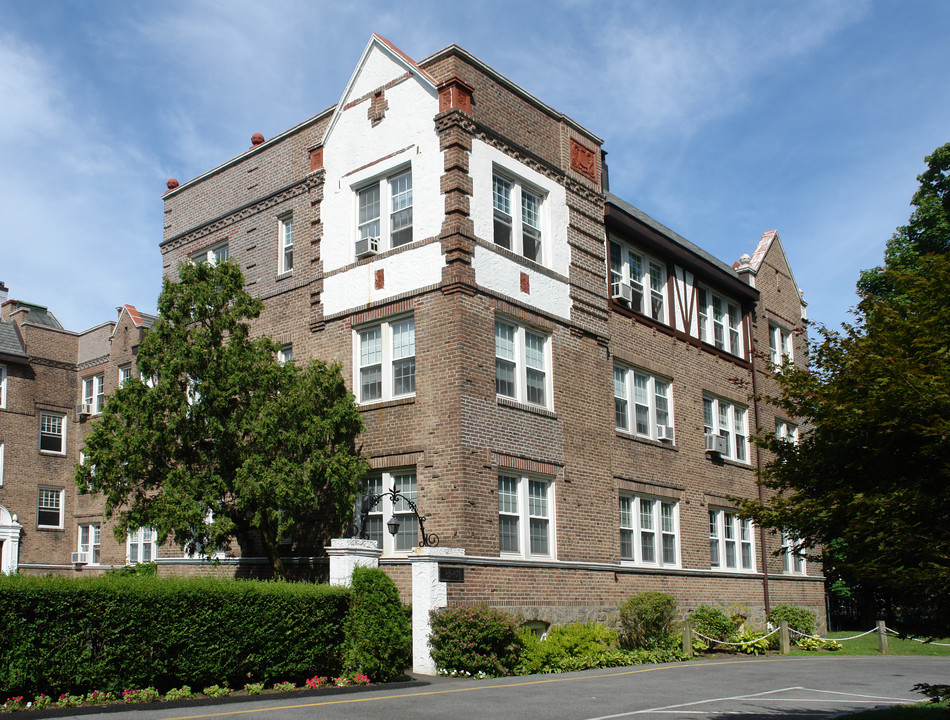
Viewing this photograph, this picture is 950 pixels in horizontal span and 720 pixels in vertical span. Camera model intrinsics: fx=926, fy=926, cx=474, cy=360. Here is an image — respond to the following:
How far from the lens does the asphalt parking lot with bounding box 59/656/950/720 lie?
1188cm

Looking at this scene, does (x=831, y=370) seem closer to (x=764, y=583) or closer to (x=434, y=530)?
(x=434, y=530)

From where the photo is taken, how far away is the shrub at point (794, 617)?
27.4 metres

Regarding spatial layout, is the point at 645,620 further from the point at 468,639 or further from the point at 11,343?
the point at 11,343

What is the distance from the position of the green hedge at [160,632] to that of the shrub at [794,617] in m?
16.4

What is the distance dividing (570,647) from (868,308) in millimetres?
10560

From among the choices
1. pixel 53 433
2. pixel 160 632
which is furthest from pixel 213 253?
pixel 160 632

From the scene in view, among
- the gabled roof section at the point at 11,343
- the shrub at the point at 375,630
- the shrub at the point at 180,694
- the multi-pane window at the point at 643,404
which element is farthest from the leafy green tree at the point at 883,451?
the gabled roof section at the point at 11,343

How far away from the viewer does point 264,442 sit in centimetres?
1775

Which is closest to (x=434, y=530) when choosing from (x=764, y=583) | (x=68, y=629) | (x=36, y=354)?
(x=68, y=629)

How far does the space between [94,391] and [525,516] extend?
71.0 ft

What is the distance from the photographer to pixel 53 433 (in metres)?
34.9

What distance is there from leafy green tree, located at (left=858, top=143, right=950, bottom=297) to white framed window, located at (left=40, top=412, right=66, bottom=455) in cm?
3254

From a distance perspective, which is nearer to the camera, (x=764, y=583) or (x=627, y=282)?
(x=627, y=282)

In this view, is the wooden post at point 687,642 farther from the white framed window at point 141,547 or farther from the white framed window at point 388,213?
the white framed window at point 141,547
